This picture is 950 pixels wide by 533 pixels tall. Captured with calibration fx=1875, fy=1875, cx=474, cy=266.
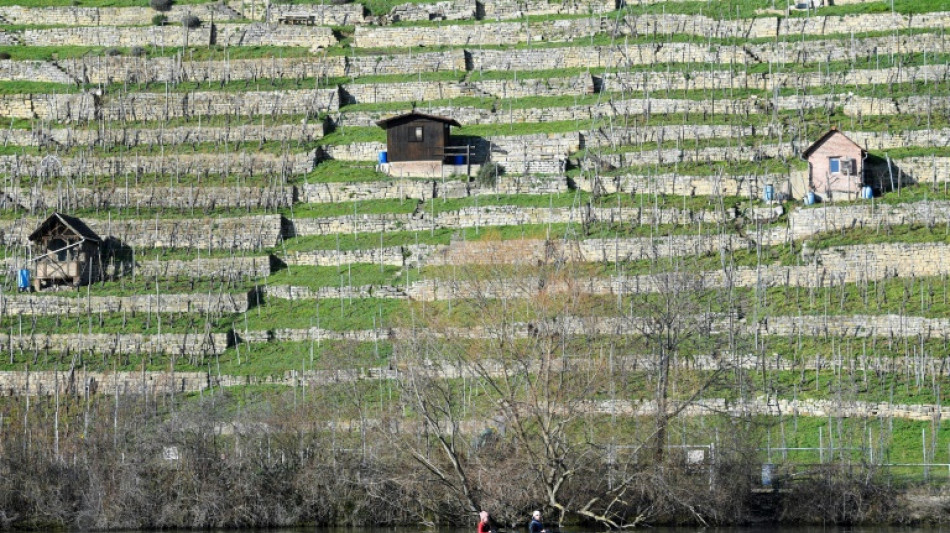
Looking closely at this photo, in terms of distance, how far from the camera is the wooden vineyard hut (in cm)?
9031

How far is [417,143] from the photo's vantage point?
297 feet

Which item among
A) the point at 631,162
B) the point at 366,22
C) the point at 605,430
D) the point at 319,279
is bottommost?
the point at 605,430

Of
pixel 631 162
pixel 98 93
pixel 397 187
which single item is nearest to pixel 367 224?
pixel 397 187

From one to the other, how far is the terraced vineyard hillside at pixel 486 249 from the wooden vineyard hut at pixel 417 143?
101 centimetres

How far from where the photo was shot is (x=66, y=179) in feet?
298

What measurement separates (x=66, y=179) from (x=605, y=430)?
37.6 meters

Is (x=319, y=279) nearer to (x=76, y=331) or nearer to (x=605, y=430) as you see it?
(x=76, y=331)

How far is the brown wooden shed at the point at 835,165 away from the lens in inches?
3292

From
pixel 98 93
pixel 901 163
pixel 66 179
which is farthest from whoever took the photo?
pixel 98 93

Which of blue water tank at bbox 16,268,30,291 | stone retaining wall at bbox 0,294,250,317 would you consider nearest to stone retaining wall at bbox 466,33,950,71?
stone retaining wall at bbox 0,294,250,317

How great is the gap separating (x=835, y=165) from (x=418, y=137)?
65.7 feet

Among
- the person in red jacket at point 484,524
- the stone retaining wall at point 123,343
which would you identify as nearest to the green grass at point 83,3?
the stone retaining wall at point 123,343

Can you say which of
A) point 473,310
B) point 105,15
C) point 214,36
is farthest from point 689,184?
point 105,15

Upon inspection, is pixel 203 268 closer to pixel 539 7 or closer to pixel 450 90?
pixel 450 90
